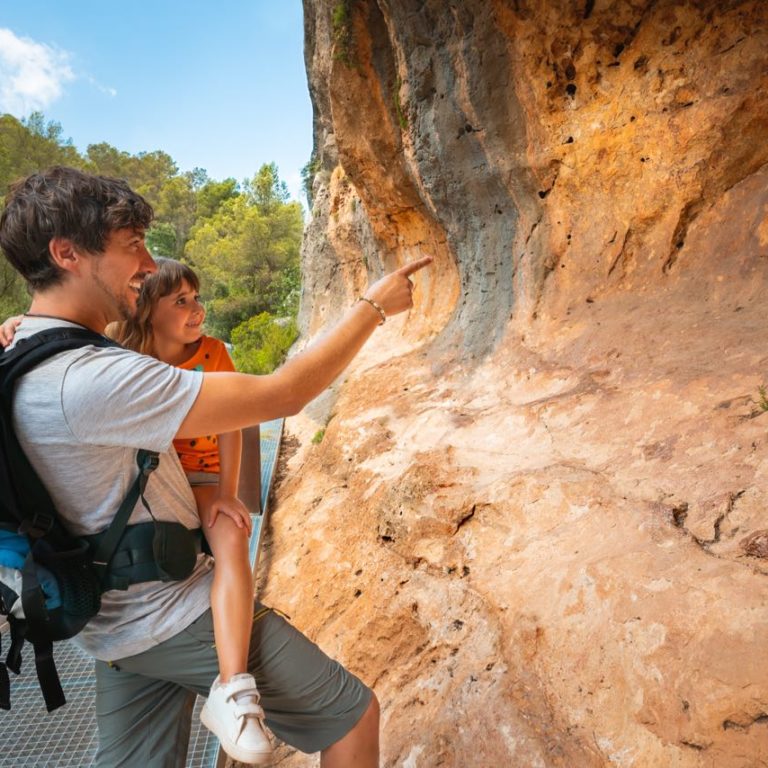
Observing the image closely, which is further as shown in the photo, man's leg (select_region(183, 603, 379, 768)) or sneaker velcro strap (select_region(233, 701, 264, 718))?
man's leg (select_region(183, 603, 379, 768))

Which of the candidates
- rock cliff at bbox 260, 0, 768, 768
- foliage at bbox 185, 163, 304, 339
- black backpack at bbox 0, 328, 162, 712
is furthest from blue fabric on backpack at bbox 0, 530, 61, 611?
foliage at bbox 185, 163, 304, 339

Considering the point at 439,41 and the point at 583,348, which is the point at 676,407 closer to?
the point at 583,348

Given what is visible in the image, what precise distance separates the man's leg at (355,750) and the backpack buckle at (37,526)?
3.17 feet

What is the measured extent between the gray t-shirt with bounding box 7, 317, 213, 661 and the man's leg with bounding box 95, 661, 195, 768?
21 cm

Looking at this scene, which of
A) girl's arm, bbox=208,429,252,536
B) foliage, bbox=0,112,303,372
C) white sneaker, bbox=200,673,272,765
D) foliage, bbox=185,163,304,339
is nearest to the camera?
white sneaker, bbox=200,673,272,765

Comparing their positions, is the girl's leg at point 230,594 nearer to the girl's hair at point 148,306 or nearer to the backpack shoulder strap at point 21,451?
the backpack shoulder strap at point 21,451

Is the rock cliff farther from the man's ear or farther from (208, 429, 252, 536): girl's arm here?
the man's ear

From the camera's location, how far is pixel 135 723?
1691mm

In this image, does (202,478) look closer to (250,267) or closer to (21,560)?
(21,560)

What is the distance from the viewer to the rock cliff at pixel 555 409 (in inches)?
84.0

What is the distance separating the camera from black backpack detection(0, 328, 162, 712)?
4.31ft

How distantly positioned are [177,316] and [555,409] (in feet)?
8.10

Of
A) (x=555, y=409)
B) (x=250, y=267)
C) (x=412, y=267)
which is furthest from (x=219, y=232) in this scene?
(x=412, y=267)

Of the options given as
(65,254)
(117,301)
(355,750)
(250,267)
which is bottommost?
(355,750)
